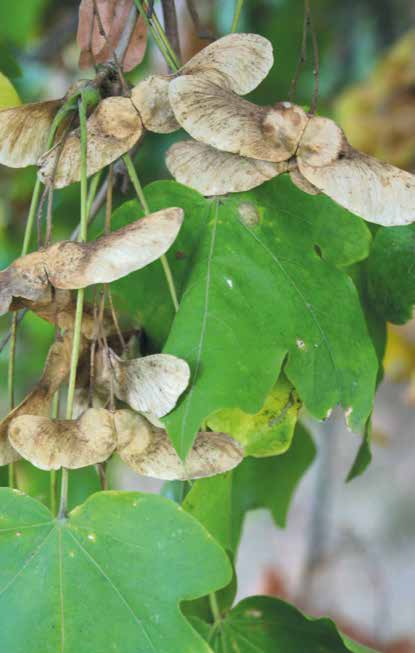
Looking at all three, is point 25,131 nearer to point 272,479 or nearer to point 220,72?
point 220,72

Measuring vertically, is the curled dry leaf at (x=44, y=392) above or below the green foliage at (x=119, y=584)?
above

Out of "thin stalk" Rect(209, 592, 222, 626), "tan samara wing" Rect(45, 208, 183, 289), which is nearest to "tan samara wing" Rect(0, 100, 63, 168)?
"tan samara wing" Rect(45, 208, 183, 289)

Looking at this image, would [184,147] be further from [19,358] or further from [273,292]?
[19,358]

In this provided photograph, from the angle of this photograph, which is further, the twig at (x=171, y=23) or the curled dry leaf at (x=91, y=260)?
the twig at (x=171, y=23)

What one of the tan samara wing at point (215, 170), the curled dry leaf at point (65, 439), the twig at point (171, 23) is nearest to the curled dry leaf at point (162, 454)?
the curled dry leaf at point (65, 439)

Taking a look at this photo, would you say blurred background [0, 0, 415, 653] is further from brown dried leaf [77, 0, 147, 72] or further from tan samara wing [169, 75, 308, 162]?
tan samara wing [169, 75, 308, 162]

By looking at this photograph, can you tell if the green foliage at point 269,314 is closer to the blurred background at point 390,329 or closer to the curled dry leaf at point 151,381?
the curled dry leaf at point 151,381

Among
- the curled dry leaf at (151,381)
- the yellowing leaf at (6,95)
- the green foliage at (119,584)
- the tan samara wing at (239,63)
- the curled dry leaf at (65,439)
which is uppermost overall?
the tan samara wing at (239,63)

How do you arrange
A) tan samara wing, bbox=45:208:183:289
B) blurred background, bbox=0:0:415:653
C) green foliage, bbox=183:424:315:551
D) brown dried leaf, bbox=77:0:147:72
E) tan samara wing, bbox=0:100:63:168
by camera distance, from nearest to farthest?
tan samara wing, bbox=45:208:183:289
tan samara wing, bbox=0:100:63:168
brown dried leaf, bbox=77:0:147:72
green foliage, bbox=183:424:315:551
blurred background, bbox=0:0:415:653

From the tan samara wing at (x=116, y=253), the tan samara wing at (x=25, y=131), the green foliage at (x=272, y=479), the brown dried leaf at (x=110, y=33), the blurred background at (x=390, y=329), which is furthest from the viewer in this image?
the blurred background at (x=390, y=329)

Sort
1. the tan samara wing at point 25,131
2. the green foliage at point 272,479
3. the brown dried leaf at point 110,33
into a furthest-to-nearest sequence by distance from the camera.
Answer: the green foliage at point 272,479
the brown dried leaf at point 110,33
the tan samara wing at point 25,131
